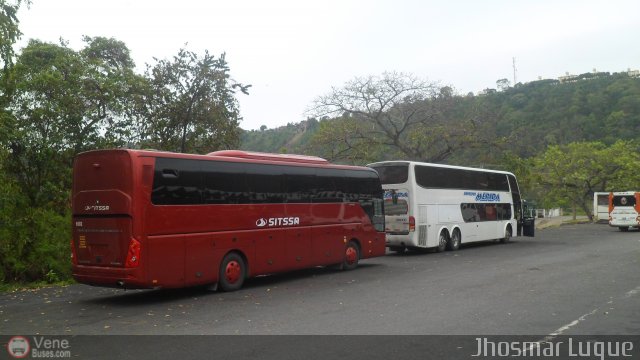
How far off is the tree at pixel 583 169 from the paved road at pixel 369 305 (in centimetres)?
3845

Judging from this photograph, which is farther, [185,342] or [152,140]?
[152,140]

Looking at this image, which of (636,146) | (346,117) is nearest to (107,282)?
(346,117)

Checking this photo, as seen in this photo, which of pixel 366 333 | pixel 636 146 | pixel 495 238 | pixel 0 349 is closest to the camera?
pixel 0 349

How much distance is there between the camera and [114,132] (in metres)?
21.2

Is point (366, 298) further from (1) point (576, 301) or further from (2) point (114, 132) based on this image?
(2) point (114, 132)

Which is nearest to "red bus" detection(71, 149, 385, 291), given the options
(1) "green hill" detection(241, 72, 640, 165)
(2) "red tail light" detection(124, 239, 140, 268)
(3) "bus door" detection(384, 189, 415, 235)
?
(2) "red tail light" detection(124, 239, 140, 268)

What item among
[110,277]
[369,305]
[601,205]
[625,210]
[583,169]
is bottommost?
[369,305]

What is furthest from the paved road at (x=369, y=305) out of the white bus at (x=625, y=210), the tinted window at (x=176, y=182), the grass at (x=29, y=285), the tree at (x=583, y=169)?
the tree at (x=583, y=169)

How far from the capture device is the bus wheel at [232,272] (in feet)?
42.1

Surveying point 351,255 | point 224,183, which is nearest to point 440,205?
point 351,255

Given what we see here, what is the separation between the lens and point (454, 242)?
24062 millimetres

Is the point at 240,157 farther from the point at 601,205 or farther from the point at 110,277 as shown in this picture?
the point at 601,205

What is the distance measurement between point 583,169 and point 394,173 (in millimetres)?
36620

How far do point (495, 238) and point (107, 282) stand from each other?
821 inches
